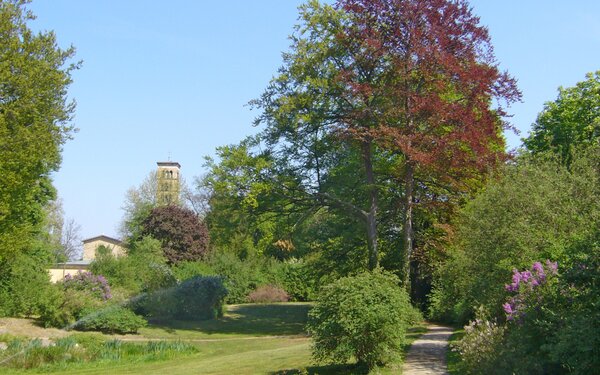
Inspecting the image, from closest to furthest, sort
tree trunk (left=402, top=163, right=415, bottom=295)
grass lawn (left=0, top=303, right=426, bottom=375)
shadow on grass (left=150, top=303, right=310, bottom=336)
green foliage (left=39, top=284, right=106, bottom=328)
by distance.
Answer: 1. grass lawn (left=0, top=303, right=426, bottom=375)
2. tree trunk (left=402, top=163, right=415, bottom=295)
3. green foliage (left=39, top=284, right=106, bottom=328)
4. shadow on grass (left=150, top=303, right=310, bottom=336)

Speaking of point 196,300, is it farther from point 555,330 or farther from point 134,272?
point 555,330

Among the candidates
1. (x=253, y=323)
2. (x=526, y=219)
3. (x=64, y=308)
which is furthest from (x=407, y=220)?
(x=64, y=308)

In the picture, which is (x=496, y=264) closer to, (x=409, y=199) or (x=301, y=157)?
(x=409, y=199)

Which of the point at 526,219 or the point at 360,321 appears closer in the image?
the point at 360,321

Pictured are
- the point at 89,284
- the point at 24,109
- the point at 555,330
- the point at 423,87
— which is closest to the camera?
the point at 555,330

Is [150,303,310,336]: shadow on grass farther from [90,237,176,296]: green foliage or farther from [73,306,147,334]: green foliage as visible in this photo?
[90,237,176,296]: green foliage

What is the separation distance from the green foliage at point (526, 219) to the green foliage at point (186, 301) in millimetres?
17198

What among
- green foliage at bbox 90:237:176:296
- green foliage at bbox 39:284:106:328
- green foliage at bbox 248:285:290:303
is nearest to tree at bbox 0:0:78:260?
green foliage at bbox 39:284:106:328

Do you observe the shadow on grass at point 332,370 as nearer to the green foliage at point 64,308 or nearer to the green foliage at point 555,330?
the green foliage at point 555,330

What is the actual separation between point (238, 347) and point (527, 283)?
13.4 metres

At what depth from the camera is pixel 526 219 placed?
1386 cm

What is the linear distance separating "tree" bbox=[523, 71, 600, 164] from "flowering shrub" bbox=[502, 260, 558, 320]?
19.0m

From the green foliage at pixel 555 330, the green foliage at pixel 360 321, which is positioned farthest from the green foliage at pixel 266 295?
the green foliage at pixel 555 330

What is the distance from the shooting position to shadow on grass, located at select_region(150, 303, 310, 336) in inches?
1079
